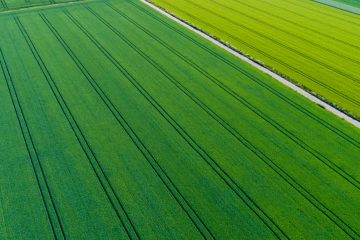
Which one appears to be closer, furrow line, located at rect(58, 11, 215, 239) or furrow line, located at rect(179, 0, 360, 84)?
furrow line, located at rect(58, 11, 215, 239)

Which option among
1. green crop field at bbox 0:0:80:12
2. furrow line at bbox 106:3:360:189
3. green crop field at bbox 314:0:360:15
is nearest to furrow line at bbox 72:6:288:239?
furrow line at bbox 106:3:360:189

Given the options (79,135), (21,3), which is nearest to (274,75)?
(79,135)

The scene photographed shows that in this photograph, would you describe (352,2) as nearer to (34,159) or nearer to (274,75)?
(274,75)

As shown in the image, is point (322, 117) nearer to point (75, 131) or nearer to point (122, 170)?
point (122, 170)

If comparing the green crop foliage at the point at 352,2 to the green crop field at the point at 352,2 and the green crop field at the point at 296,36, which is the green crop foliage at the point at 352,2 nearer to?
the green crop field at the point at 352,2

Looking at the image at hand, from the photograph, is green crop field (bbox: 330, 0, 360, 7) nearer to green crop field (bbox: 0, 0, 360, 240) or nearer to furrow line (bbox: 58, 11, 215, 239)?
green crop field (bbox: 0, 0, 360, 240)

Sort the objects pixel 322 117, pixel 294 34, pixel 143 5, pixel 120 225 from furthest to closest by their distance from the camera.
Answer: pixel 143 5
pixel 294 34
pixel 322 117
pixel 120 225

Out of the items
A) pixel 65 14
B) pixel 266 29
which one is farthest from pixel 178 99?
pixel 65 14
